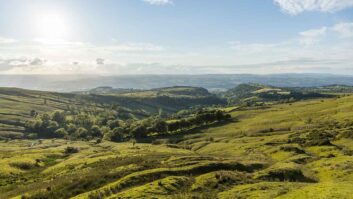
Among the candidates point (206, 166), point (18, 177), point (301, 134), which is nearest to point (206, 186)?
point (206, 166)

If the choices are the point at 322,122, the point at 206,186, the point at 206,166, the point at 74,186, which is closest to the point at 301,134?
the point at 322,122

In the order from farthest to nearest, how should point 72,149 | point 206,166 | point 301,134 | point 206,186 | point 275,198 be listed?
point 72,149
point 301,134
point 206,166
point 206,186
point 275,198

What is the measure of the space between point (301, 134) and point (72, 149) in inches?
4525

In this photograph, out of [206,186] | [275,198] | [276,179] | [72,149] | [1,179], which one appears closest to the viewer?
[275,198]

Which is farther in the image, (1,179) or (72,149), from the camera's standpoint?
(72,149)

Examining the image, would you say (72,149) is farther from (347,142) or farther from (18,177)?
(347,142)

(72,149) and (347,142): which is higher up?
(347,142)

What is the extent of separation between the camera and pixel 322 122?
18662 cm

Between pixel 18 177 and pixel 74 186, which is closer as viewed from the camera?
pixel 74 186

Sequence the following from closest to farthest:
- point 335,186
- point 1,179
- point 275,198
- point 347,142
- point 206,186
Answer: point 275,198, point 335,186, point 206,186, point 1,179, point 347,142

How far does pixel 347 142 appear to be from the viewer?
4702 inches

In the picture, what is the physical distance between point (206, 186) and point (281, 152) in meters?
56.2

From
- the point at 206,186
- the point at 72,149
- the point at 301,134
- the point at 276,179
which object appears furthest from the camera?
the point at 72,149

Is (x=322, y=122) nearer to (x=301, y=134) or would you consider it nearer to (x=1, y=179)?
(x=301, y=134)
